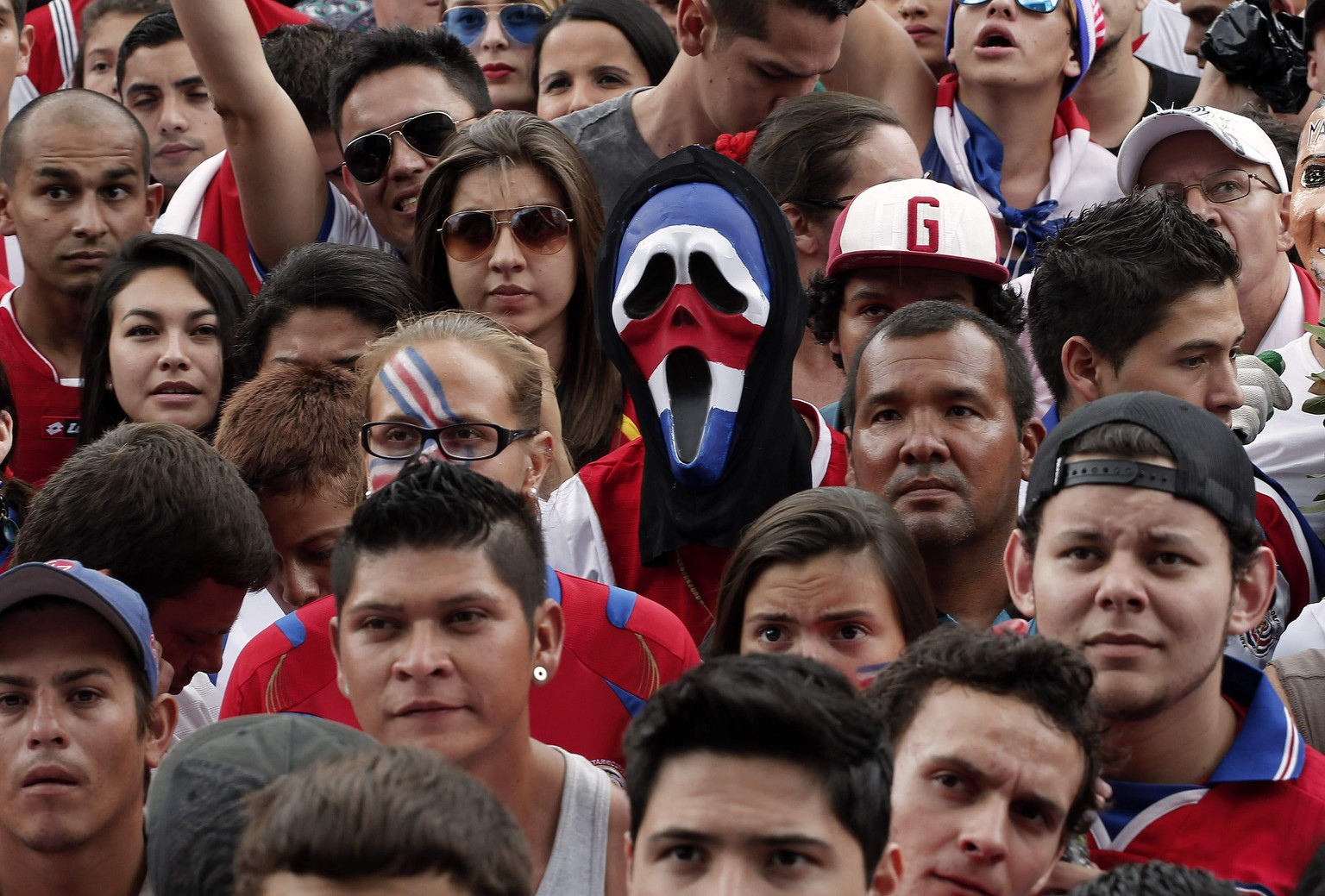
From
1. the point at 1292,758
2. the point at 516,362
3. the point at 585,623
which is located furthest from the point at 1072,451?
the point at 516,362

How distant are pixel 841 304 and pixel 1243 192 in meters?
1.28

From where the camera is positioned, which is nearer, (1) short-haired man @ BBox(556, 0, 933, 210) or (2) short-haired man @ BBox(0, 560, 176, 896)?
(2) short-haired man @ BBox(0, 560, 176, 896)

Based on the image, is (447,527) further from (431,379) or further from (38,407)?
(38,407)

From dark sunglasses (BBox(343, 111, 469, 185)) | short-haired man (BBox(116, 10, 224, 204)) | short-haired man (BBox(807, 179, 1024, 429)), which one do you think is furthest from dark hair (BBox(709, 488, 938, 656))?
short-haired man (BBox(116, 10, 224, 204))

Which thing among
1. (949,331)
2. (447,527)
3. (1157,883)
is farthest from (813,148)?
(1157,883)

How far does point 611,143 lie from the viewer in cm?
619

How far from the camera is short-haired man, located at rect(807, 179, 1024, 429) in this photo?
5129 mm

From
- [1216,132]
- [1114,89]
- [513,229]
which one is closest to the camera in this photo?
[513,229]

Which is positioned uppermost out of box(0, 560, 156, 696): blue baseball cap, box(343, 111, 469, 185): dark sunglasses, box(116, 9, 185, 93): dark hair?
box(116, 9, 185, 93): dark hair

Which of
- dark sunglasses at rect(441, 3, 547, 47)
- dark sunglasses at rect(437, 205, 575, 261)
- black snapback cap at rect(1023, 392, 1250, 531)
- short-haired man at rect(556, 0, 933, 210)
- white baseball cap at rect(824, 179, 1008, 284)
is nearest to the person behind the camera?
black snapback cap at rect(1023, 392, 1250, 531)

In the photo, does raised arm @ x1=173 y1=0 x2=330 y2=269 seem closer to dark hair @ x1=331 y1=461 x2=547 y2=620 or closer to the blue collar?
dark hair @ x1=331 y1=461 x2=547 y2=620

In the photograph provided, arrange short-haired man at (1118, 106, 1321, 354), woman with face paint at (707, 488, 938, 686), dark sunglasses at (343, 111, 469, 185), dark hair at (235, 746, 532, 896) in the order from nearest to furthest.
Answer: dark hair at (235, 746, 532, 896) < woman with face paint at (707, 488, 938, 686) < short-haired man at (1118, 106, 1321, 354) < dark sunglasses at (343, 111, 469, 185)

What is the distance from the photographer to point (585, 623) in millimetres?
4176

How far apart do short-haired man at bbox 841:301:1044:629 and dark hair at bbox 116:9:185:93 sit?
334 centimetres
